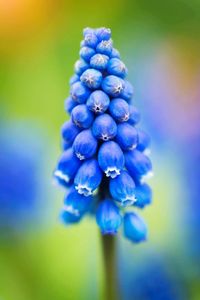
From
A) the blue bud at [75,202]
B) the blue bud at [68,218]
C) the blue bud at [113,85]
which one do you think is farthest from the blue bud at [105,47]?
the blue bud at [68,218]

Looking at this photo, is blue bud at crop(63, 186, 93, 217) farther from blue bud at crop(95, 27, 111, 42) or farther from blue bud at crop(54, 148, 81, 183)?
blue bud at crop(95, 27, 111, 42)

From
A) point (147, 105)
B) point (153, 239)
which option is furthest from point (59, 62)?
point (153, 239)

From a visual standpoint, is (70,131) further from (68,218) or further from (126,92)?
(68,218)

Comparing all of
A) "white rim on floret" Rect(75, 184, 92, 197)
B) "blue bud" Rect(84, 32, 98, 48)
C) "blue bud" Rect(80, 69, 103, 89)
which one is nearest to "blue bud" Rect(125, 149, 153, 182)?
"white rim on floret" Rect(75, 184, 92, 197)

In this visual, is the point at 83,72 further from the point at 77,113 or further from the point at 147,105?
the point at 147,105

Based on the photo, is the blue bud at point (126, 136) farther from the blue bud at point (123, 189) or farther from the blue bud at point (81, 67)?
the blue bud at point (81, 67)

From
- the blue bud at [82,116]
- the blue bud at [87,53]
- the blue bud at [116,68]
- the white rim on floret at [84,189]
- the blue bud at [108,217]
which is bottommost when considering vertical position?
the blue bud at [108,217]
